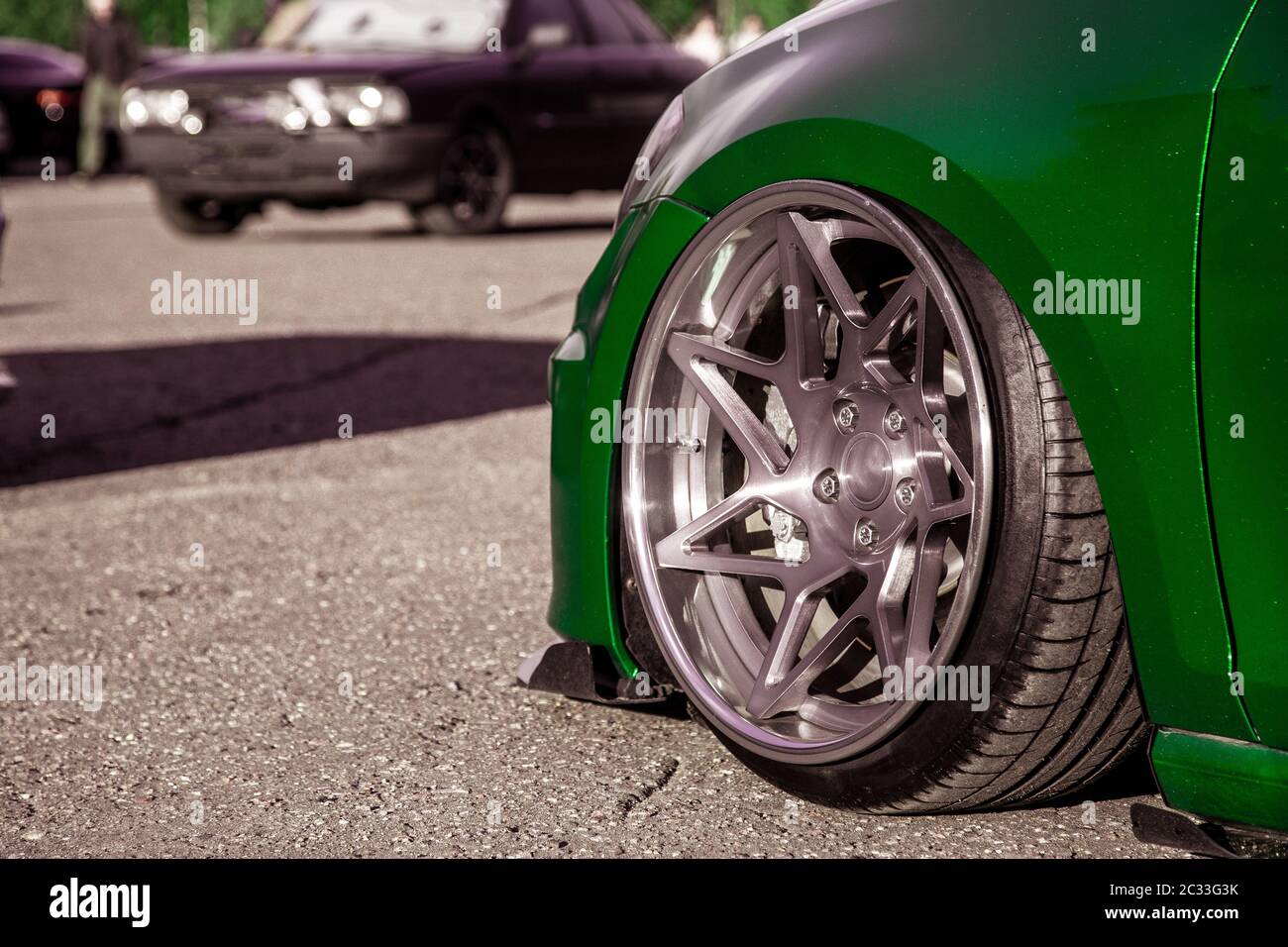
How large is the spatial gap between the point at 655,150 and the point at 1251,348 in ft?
4.43

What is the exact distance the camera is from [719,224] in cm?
279

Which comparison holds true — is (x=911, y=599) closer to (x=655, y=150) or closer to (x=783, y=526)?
(x=783, y=526)

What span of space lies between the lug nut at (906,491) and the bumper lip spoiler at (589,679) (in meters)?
0.63

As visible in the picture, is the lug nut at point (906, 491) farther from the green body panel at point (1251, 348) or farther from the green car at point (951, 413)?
the green body panel at point (1251, 348)

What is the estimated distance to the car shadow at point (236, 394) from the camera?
5.93 meters

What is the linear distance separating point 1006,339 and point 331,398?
4796mm

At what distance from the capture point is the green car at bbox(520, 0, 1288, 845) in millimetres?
2072

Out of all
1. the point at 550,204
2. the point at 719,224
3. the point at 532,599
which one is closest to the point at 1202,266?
the point at 719,224

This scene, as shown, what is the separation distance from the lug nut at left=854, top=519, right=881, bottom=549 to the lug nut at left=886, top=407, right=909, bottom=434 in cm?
14

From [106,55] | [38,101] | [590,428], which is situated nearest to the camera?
[590,428]

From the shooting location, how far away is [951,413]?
263 centimetres

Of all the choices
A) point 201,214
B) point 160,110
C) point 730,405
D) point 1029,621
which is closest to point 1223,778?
point 1029,621

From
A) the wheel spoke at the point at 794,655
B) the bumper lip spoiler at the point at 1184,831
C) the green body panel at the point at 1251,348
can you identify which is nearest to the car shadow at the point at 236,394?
the wheel spoke at the point at 794,655

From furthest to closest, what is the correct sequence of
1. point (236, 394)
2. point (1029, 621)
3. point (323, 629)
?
point (236, 394)
point (323, 629)
point (1029, 621)
